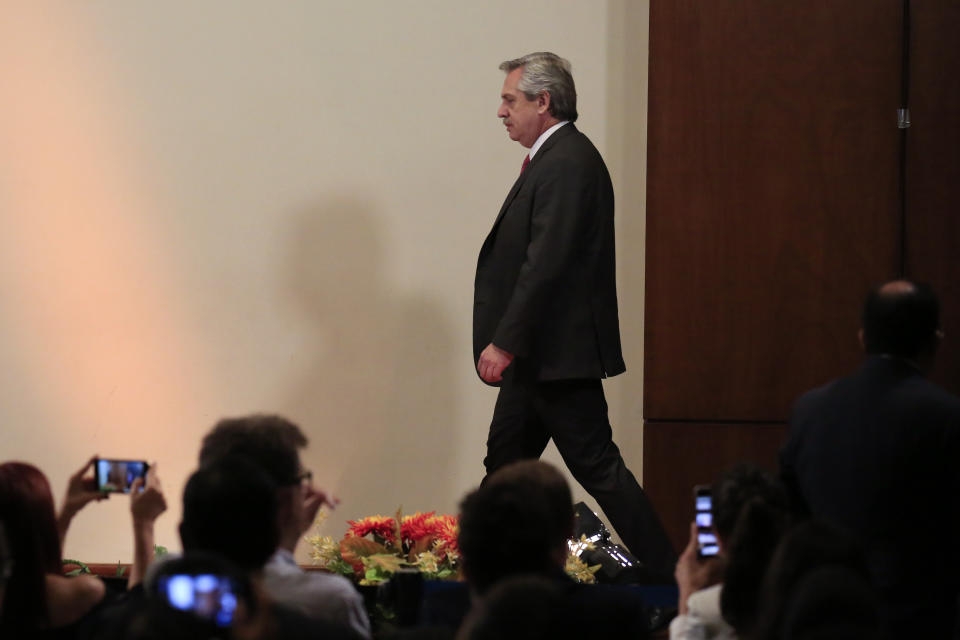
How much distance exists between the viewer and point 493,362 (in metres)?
3.68

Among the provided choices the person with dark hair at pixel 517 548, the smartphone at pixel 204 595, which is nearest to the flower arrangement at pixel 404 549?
the person with dark hair at pixel 517 548

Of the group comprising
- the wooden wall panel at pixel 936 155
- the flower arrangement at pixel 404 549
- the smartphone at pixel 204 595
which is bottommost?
the flower arrangement at pixel 404 549

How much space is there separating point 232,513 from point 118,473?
0.76 m

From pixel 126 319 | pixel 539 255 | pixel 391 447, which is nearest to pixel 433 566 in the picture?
pixel 539 255

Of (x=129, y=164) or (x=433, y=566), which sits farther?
(x=129, y=164)

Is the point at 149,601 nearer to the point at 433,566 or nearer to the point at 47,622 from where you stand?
the point at 47,622

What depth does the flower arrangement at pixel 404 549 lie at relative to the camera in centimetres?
344

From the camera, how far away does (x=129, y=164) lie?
15.3ft

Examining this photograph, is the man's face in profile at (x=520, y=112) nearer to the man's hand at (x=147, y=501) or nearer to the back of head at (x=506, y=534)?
the man's hand at (x=147, y=501)

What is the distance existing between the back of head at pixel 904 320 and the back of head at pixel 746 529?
0.40m

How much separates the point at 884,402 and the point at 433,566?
1369 millimetres

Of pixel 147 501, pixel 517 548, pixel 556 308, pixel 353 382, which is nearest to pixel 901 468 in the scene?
pixel 517 548

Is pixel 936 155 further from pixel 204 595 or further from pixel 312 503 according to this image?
pixel 204 595

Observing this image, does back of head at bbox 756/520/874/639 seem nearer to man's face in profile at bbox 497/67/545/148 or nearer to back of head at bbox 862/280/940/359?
back of head at bbox 862/280/940/359
